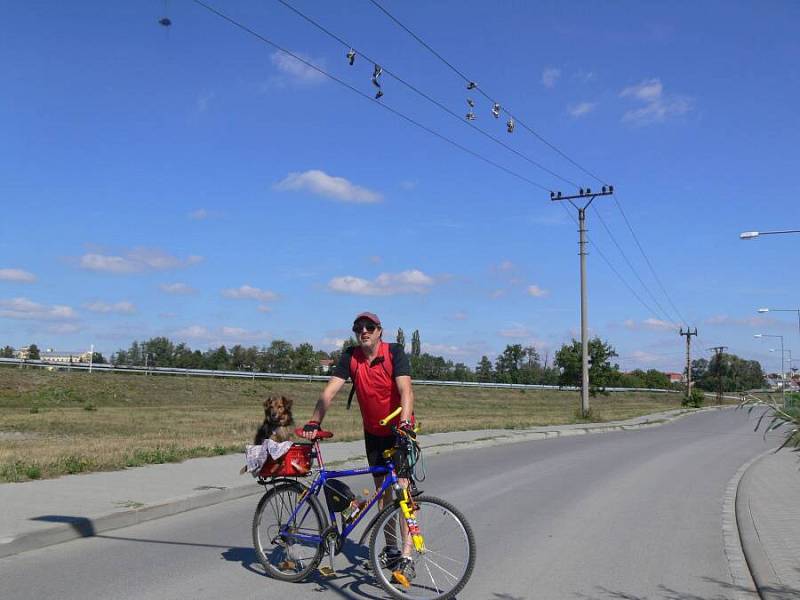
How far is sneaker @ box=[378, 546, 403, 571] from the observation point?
5.46 meters

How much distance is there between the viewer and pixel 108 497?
9305 mm

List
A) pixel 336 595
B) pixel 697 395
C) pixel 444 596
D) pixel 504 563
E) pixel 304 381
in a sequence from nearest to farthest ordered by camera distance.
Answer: pixel 444 596
pixel 336 595
pixel 504 563
pixel 304 381
pixel 697 395

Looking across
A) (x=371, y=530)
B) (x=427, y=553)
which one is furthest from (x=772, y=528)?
(x=371, y=530)

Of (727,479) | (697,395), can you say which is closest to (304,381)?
(697,395)

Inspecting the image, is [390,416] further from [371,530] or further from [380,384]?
[371,530]

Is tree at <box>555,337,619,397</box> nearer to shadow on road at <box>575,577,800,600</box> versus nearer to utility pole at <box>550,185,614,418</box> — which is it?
utility pole at <box>550,185,614,418</box>

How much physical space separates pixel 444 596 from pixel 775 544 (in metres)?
4.21

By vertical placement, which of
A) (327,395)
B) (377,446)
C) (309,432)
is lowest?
(377,446)

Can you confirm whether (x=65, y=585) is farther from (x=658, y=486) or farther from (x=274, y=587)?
(x=658, y=486)

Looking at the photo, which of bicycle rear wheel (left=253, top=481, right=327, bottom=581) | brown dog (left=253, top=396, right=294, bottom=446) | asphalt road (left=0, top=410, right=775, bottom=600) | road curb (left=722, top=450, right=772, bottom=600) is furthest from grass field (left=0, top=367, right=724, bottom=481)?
road curb (left=722, top=450, right=772, bottom=600)

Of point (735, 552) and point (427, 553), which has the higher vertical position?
point (427, 553)

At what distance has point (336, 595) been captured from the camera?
575 centimetres

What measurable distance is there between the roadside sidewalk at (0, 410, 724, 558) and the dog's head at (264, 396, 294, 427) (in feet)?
6.23

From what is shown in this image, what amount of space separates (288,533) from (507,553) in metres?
2.24
